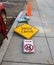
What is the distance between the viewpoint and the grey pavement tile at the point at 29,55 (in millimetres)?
6461

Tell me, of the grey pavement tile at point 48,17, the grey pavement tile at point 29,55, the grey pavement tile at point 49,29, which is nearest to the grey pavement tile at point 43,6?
the grey pavement tile at point 48,17

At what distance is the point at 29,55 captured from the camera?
677cm

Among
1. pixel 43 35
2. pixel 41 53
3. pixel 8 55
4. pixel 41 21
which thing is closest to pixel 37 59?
pixel 41 53

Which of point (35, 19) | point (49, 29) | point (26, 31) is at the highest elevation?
point (26, 31)

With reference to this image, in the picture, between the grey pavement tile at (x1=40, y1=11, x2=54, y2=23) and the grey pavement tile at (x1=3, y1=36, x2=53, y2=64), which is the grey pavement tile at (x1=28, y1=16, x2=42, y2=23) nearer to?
the grey pavement tile at (x1=40, y1=11, x2=54, y2=23)

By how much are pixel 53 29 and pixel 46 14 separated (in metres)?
3.04

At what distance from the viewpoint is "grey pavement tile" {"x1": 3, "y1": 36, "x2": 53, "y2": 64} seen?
646cm

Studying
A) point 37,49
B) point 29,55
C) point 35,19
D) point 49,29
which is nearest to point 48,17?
point 35,19

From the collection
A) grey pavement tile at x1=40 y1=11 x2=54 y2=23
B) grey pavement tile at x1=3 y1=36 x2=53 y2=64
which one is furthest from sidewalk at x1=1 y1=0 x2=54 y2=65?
grey pavement tile at x1=40 y1=11 x2=54 y2=23

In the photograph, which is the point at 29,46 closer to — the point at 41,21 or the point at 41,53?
the point at 41,53

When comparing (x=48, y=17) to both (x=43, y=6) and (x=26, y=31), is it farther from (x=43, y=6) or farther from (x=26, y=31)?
(x=43, y=6)

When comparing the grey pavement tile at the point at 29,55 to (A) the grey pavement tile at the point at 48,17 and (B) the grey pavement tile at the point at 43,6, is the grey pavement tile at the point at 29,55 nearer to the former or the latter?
(A) the grey pavement tile at the point at 48,17

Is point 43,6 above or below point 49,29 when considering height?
below

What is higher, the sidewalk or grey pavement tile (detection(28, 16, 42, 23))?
the sidewalk
